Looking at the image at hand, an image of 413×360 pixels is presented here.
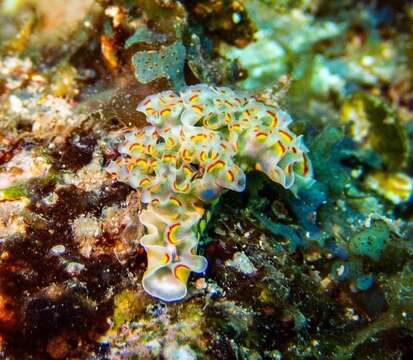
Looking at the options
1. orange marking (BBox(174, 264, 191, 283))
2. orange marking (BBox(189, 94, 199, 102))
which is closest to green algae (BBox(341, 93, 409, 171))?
orange marking (BBox(189, 94, 199, 102))

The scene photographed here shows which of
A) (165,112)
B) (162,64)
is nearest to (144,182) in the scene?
(165,112)

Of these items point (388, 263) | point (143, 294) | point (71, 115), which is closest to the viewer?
point (143, 294)

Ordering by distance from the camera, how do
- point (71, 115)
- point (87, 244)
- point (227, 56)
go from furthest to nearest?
point (227, 56)
point (71, 115)
point (87, 244)

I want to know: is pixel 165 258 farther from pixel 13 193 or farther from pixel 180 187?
pixel 13 193

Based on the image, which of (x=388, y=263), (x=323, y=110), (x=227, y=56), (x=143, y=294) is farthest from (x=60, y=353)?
(x=323, y=110)

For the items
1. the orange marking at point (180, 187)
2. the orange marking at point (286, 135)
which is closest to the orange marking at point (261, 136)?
the orange marking at point (286, 135)

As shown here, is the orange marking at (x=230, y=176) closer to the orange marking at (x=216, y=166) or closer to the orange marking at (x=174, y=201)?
the orange marking at (x=216, y=166)

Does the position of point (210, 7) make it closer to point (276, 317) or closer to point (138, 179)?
point (138, 179)
